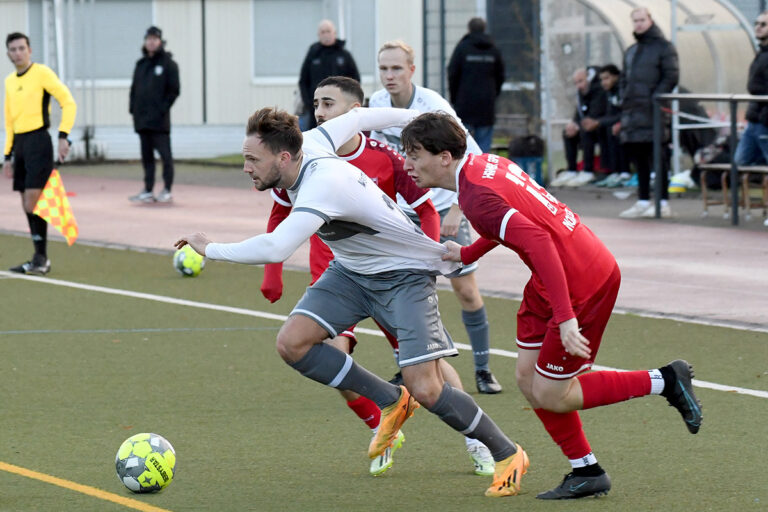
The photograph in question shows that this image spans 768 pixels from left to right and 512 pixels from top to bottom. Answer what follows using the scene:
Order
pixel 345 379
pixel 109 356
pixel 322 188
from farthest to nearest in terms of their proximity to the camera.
A: pixel 109 356 < pixel 345 379 < pixel 322 188

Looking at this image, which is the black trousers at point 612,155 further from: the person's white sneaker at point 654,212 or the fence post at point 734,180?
the fence post at point 734,180

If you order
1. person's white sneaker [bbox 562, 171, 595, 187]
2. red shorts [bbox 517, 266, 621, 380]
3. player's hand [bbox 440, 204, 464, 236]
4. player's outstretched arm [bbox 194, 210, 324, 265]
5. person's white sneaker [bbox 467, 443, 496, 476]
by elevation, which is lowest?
person's white sneaker [bbox 562, 171, 595, 187]

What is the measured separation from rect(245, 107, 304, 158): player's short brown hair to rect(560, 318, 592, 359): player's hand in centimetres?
134

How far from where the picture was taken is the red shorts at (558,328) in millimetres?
5625

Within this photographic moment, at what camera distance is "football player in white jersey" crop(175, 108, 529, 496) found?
5.75m

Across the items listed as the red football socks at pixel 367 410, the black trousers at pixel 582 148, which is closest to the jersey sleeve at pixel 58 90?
the red football socks at pixel 367 410

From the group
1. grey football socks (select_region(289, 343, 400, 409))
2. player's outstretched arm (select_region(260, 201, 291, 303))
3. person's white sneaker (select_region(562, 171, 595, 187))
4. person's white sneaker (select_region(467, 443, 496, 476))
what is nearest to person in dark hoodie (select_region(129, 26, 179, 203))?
person's white sneaker (select_region(562, 171, 595, 187))

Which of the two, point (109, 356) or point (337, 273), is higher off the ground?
point (337, 273)

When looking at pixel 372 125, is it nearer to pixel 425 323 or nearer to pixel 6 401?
pixel 425 323

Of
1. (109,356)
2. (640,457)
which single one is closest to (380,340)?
(109,356)

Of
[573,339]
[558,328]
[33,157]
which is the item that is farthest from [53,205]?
[573,339]

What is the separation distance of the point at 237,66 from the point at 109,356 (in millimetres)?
19571

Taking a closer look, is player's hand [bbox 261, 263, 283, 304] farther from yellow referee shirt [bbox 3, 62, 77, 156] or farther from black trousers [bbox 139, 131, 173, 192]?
black trousers [bbox 139, 131, 173, 192]

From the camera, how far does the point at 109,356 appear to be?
9.21 meters
